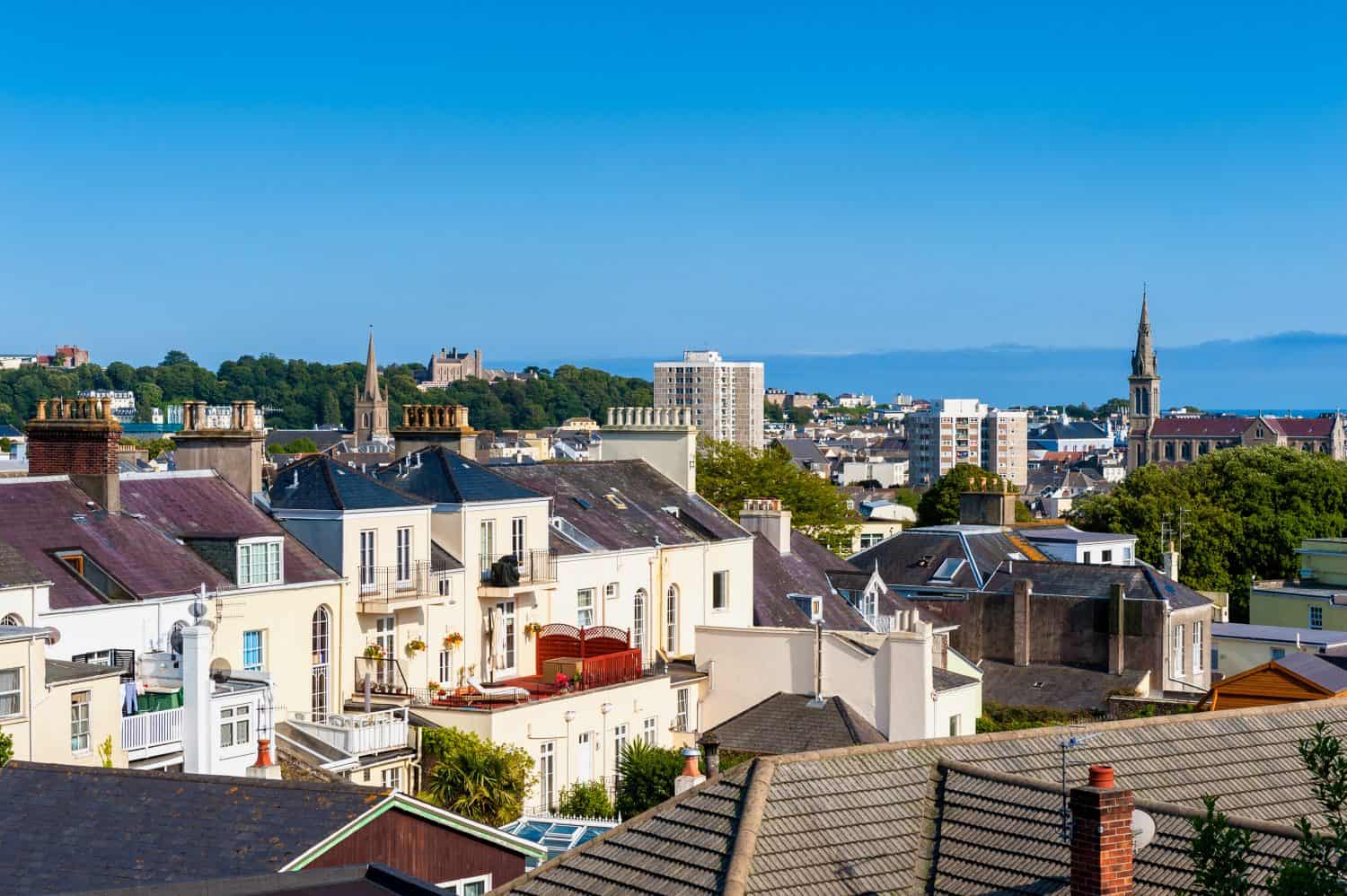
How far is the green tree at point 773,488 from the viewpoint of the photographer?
9006cm

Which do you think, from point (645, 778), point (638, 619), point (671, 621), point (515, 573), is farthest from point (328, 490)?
point (671, 621)

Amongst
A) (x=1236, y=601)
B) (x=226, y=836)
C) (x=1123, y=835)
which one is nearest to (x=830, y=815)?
(x=1123, y=835)

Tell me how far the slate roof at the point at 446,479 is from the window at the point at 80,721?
13954 millimetres

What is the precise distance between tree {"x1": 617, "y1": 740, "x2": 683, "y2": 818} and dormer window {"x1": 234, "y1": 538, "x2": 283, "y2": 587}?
8.46 meters

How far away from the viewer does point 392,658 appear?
40.3 meters

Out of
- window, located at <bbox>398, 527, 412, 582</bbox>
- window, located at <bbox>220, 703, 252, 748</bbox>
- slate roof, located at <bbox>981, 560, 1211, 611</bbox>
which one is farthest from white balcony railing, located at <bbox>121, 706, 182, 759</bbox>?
slate roof, located at <bbox>981, 560, 1211, 611</bbox>

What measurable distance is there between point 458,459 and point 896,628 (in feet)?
54.3

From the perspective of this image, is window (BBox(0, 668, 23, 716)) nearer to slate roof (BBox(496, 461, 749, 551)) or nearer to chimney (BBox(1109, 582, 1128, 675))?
slate roof (BBox(496, 461, 749, 551))

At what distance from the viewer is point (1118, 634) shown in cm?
5959

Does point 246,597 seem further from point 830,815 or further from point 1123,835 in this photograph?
point 1123,835

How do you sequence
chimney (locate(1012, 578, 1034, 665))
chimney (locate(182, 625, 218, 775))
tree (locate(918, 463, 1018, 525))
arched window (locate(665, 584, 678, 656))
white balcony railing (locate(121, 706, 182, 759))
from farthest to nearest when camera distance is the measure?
tree (locate(918, 463, 1018, 525)) < chimney (locate(1012, 578, 1034, 665)) < arched window (locate(665, 584, 678, 656)) < white balcony railing (locate(121, 706, 182, 759)) < chimney (locate(182, 625, 218, 775))

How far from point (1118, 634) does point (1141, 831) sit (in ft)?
145

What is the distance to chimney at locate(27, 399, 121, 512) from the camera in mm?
37375

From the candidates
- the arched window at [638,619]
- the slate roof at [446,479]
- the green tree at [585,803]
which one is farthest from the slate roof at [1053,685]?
the green tree at [585,803]
